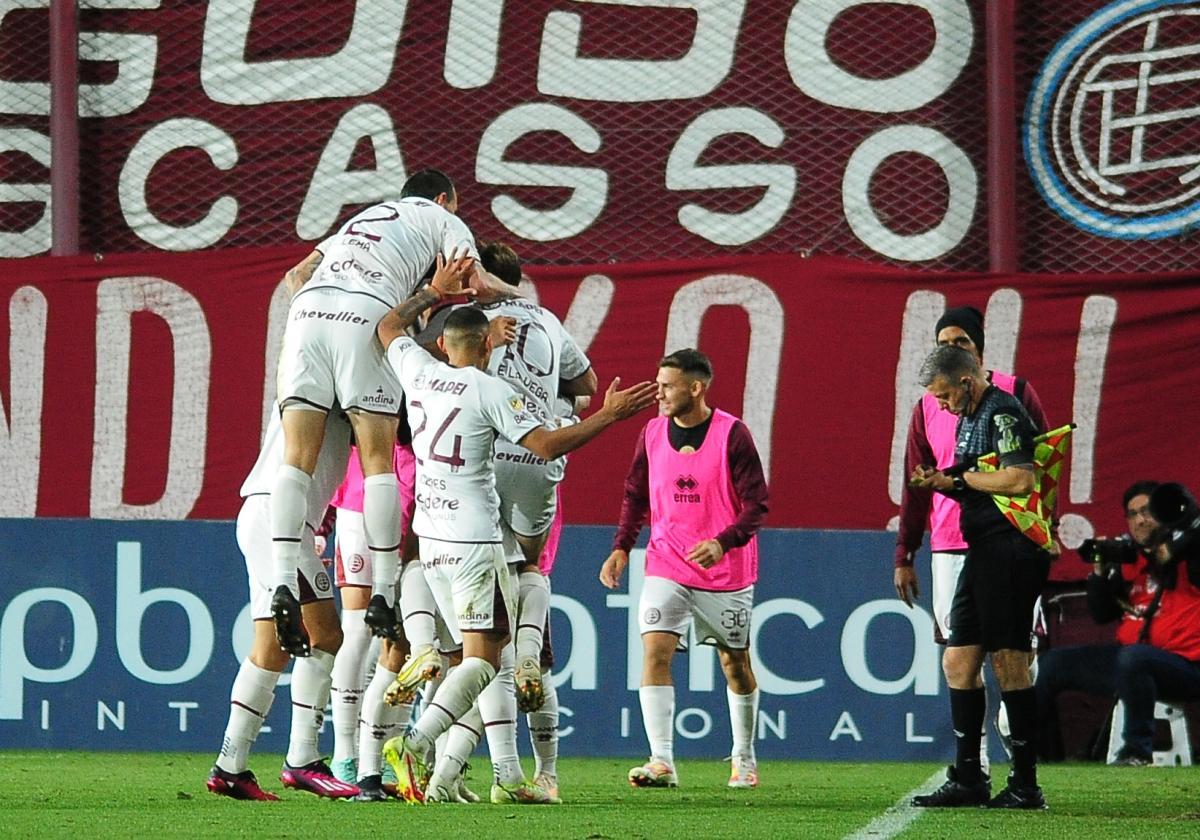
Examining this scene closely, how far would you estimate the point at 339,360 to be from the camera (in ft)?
24.6

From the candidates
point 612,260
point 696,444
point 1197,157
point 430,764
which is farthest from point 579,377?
point 1197,157

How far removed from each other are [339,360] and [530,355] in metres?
0.79

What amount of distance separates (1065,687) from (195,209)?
6512 mm

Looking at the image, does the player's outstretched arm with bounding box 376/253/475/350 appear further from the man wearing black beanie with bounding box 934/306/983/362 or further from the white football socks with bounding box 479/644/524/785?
the man wearing black beanie with bounding box 934/306/983/362

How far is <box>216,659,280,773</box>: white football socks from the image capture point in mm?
7289

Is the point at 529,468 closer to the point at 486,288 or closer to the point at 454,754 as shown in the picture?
the point at 486,288

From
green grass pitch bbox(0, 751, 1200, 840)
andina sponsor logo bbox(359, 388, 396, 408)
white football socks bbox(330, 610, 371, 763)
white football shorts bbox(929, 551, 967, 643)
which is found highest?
andina sponsor logo bbox(359, 388, 396, 408)

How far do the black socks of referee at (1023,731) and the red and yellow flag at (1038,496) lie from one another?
548 mm

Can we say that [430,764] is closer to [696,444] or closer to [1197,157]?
[696,444]

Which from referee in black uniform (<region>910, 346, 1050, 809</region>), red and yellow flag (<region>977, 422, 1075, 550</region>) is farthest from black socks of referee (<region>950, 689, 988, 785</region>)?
red and yellow flag (<region>977, 422, 1075, 550</region>)

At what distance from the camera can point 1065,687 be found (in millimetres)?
10656

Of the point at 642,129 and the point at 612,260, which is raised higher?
the point at 642,129

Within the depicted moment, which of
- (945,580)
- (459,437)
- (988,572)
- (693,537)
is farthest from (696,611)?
(459,437)

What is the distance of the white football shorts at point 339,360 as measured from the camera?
7492mm
